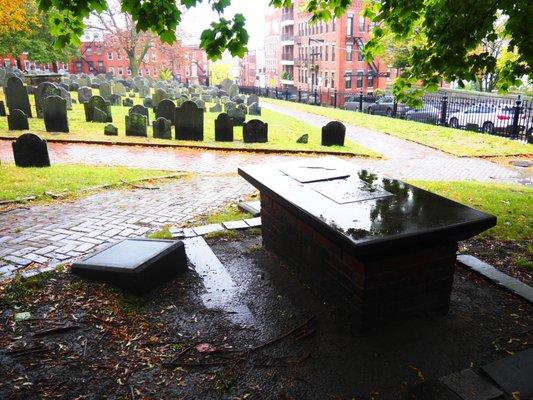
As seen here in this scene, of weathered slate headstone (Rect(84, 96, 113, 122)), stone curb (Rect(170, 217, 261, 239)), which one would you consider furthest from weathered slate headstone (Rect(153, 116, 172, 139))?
stone curb (Rect(170, 217, 261, 239))

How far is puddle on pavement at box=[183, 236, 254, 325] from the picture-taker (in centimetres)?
383

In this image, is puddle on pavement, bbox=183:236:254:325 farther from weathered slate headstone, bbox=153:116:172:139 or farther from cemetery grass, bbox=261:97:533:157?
cemetery grass, bbox=261:97:533:157

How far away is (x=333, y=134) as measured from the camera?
14.8m

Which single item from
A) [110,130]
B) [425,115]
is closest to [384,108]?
[425,115]

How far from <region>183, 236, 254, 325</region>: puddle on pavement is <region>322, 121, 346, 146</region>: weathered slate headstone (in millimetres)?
10351

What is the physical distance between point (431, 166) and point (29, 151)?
1094cm

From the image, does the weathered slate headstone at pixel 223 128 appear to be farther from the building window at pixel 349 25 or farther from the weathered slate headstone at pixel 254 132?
the building window at pixel 349 25

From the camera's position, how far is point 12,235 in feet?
18.7

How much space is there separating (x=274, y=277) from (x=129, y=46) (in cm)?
5099

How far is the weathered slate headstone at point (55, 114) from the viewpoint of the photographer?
1516 cm

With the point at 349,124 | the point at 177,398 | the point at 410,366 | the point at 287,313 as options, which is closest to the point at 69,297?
the point at 177,398

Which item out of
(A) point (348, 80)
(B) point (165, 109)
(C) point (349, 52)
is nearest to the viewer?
(B) point (165, 109)

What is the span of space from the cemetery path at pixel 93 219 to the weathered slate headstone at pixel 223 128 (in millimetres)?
6515

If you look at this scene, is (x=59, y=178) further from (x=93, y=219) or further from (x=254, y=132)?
(x=254, y=132)
